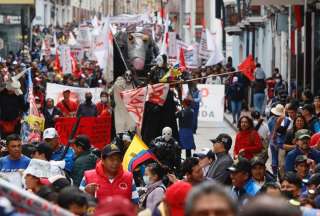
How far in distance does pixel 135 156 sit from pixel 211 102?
17619 mm

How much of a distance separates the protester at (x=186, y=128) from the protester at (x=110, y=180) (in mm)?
11919

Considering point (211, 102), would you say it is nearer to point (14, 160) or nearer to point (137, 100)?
point (137, 100)

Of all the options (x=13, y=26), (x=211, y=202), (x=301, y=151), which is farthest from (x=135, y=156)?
(x=13, y=26)

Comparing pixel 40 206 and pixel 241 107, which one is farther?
pixel 241 107

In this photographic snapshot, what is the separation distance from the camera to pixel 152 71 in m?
19.4

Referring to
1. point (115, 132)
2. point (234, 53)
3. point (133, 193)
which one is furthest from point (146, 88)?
point (234, 53)

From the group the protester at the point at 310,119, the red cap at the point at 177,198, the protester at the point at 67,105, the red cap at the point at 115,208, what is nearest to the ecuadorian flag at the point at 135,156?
the protester at the point at 310,119

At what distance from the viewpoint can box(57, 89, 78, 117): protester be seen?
24.0 metres

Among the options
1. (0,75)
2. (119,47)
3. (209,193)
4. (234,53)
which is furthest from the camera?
(234,53)

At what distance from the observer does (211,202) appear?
5.15 metres

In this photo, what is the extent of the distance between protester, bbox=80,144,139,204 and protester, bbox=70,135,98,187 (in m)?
2.24

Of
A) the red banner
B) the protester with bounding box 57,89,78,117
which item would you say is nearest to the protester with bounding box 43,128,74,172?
the red banner

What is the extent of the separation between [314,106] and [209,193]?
14305mm

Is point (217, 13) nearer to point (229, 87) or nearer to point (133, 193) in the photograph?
point (229, 87)
